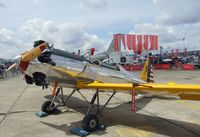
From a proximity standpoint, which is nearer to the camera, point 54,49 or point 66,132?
point 66,132

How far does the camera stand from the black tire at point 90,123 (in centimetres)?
661

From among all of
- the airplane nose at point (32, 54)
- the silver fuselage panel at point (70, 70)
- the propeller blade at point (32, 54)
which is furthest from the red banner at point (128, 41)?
the propeller blade at point (32, 54)

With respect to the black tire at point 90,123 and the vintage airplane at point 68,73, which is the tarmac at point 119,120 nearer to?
the black tire at point 90,123

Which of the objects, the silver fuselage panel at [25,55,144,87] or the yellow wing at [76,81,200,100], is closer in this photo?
the yellow wing at [76,81,200,100]

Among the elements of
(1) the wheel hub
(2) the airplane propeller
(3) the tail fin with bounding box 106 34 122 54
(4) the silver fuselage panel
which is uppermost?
(3) the tail fin with bounding box 106 34 122 54

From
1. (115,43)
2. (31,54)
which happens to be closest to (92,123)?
(31,54)

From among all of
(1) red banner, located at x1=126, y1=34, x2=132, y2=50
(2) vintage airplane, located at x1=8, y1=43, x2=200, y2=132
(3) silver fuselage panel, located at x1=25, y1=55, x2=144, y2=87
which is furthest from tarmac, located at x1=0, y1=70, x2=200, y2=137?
(1) red banner, located at x1=126, y1=34, x2=132, y2=50

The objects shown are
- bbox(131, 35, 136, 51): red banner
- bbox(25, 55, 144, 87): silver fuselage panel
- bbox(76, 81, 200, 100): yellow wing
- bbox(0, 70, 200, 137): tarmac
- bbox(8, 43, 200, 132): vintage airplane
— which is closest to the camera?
bbox(76, 81, 200, 100): yellow wing

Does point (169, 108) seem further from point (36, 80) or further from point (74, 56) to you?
point (36, 80)

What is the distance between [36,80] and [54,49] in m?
1.04

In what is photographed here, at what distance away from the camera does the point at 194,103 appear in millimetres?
10117

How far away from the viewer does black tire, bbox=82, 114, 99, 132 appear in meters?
6.61

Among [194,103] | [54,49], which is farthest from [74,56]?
[194,103]

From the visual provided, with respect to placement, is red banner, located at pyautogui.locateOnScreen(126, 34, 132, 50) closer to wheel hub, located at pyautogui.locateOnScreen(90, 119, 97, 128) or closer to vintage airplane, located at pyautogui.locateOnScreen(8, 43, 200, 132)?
vintage airplane, located at pyautogui.locateOnScreen(8, 43, 200, 132)
